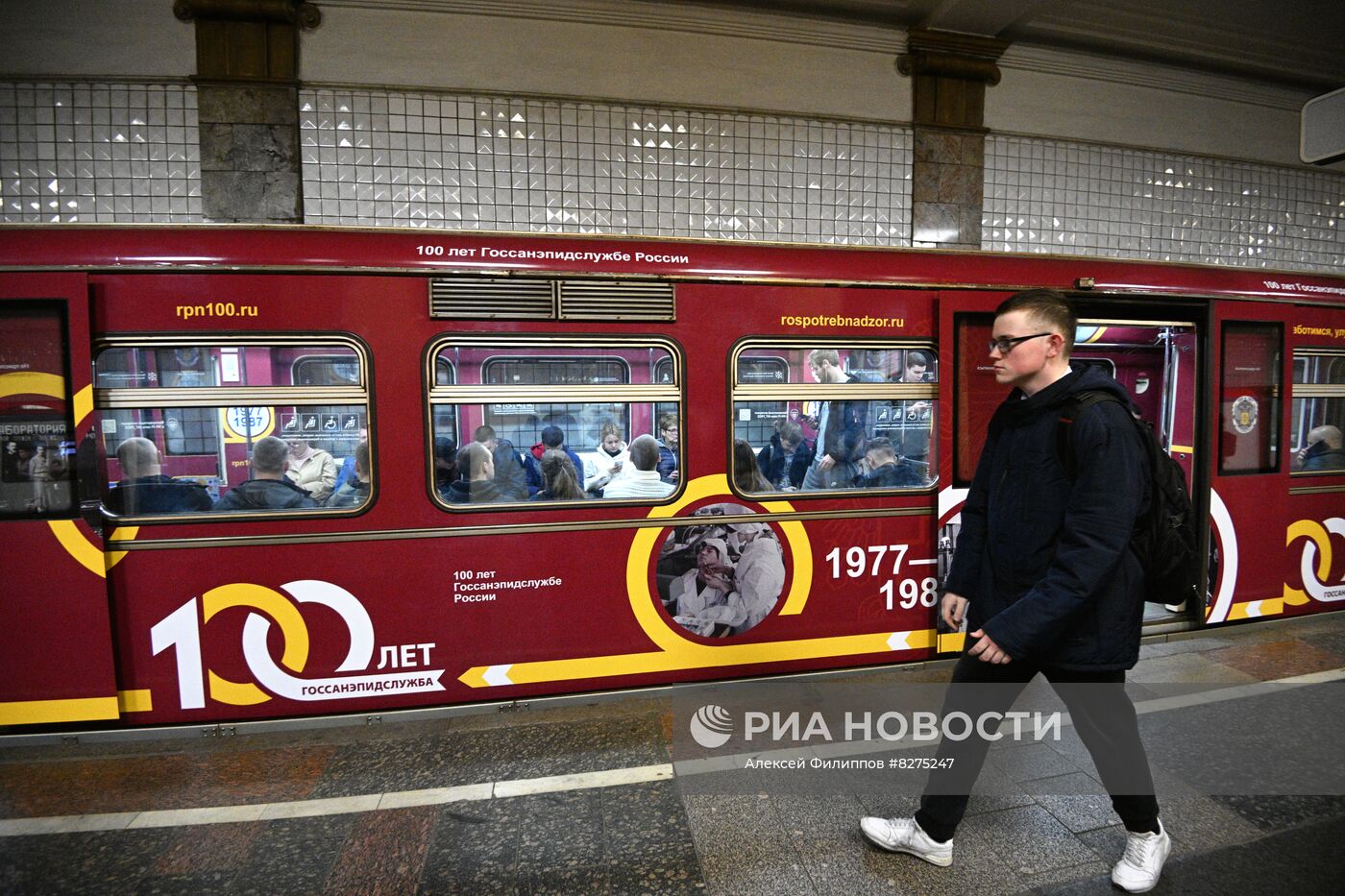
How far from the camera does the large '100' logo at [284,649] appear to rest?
9.71 feet

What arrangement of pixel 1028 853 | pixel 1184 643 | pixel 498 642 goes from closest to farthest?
pixel 1028 853 < pixel 498 642 < pixel 1184 643

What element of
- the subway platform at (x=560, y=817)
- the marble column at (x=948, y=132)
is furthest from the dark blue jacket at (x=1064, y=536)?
the marble column at (x=948, y=132)

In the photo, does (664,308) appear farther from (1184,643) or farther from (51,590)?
(1184,643)

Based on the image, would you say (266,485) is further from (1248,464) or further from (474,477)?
(1248,464)

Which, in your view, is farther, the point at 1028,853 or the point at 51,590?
the point at 51,590

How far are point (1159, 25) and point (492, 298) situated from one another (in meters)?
4.91

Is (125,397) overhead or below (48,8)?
below

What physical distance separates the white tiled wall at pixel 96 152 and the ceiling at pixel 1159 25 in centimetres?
315

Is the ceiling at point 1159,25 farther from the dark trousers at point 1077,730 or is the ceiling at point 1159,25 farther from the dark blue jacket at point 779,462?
the dark trousers at point 1077,730

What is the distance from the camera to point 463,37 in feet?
11.7

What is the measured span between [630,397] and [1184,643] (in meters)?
4.02

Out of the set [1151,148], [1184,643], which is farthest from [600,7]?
[1184,643]

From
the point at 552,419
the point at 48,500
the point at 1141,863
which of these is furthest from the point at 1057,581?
the point at 48,500

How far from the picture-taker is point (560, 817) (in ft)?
7.93
